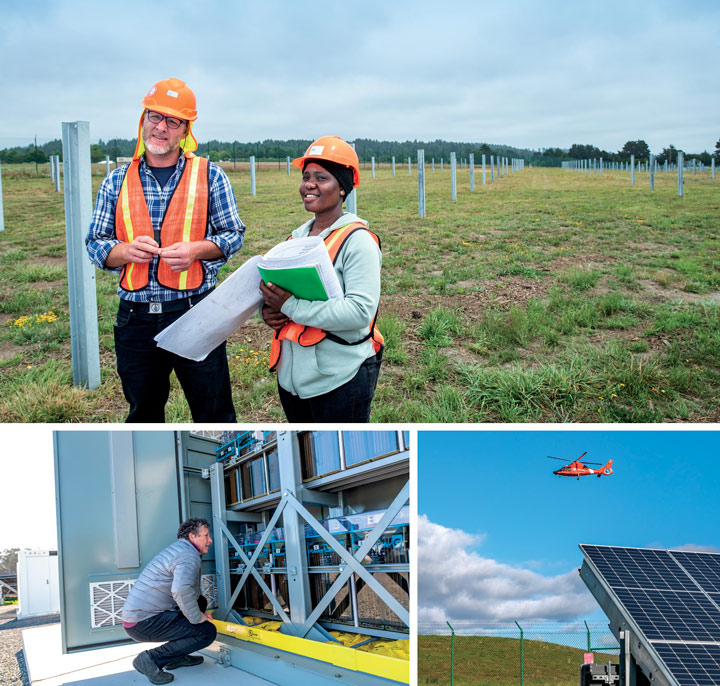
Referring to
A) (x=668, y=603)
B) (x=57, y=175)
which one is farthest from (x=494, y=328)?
(x=57, y=175)

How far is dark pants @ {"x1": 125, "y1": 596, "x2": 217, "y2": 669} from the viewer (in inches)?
143

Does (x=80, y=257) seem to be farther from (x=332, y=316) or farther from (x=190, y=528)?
(x=332, y=316)

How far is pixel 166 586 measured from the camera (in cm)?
370

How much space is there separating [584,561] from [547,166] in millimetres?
58004

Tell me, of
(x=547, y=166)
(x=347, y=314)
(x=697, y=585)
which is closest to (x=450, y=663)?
(x=697, y=585)

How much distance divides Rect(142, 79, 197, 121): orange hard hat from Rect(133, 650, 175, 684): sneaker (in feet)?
9.81

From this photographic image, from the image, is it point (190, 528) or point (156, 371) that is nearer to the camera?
point (156, 371)

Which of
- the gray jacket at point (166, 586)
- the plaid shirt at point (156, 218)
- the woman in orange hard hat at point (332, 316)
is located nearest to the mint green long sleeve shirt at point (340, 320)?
the woman in orange hard hat at point (332, 316)

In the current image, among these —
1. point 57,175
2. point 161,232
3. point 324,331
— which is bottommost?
point 324,331

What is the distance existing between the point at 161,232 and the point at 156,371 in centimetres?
68

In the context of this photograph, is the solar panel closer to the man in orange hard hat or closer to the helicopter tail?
the man in orange hard hat

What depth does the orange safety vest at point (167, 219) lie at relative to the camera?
2.86m

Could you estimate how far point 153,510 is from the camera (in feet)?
13.8

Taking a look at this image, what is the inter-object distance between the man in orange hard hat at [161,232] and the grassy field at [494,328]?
1839 mm
